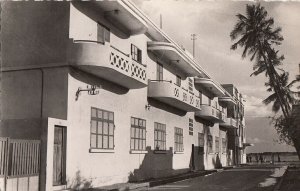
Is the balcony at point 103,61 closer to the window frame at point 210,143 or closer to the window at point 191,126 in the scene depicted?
the window at point 191,126

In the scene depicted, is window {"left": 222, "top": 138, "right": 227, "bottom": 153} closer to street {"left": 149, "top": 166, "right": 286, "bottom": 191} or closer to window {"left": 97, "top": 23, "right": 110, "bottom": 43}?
street {"left": 149, "top": 166, "right": 286, "bottom": 191}

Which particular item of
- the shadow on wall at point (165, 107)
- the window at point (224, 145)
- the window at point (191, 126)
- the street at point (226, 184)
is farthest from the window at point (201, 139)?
the window at point (224, 145)

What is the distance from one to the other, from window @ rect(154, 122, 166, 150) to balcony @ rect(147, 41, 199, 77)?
3.84 meters

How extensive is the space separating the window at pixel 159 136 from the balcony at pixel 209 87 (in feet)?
30.5

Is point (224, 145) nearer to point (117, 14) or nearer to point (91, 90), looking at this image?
point (117, 14)

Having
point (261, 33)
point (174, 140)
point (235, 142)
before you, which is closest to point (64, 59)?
point (174, 140)

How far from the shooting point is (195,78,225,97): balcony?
32500mm

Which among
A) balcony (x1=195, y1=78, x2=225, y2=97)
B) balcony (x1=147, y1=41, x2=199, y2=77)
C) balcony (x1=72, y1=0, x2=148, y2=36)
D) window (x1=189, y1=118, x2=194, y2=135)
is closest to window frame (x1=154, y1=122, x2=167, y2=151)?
balcony (x1=147, y1=41, x2=199, y2=77)

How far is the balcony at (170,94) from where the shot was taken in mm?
21625

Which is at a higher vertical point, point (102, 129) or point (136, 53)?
point (136, 53)

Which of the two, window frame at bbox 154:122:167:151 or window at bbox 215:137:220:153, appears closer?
window frame at bbox 154:122:167:151

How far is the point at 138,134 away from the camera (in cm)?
2022

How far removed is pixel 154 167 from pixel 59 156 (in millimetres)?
9031

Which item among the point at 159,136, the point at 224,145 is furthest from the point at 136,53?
the point at 224,145
